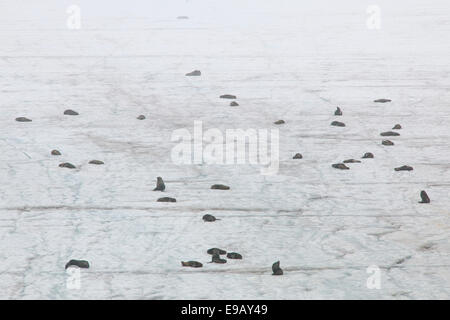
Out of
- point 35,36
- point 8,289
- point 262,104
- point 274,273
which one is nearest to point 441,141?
point 262,104

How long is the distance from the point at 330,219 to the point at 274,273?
1.19 m

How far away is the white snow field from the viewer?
5414mm

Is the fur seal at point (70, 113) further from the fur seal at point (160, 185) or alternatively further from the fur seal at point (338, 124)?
the fur seal at point (160, 185)

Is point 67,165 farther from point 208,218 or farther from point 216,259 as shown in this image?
point 216,259

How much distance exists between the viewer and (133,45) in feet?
45.0

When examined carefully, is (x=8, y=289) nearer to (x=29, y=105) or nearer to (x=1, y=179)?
(x=1, y=179)
